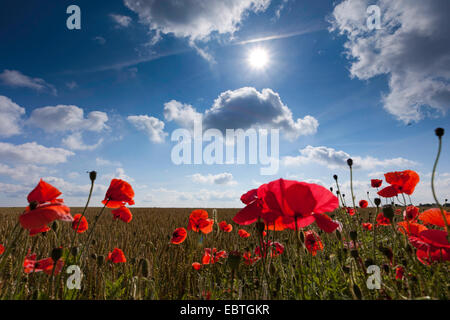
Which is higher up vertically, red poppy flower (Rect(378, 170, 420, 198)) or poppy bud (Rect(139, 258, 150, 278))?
red poppy flower (Rect(378, 170, 420, 198))

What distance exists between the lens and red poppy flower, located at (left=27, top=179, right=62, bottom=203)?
4.11 feet

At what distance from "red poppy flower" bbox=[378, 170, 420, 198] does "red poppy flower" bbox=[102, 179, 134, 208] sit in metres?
2.25

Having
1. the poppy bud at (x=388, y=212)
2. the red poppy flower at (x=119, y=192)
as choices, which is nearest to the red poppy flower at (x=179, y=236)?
the red poppy flower at (x=119, y=192)

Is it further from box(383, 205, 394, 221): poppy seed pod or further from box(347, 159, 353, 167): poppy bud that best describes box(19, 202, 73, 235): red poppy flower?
box(347, 159, 353, 167): poppy bud

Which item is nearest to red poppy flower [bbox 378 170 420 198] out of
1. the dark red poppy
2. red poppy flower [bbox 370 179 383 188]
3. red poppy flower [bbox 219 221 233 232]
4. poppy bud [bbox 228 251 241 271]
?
red poppy flower [bbox 370 179 383 188]

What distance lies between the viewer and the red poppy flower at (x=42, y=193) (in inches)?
49.3

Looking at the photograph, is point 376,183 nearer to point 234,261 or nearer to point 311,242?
point 311,242

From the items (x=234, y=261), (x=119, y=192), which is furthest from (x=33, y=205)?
(x=234, y=261)

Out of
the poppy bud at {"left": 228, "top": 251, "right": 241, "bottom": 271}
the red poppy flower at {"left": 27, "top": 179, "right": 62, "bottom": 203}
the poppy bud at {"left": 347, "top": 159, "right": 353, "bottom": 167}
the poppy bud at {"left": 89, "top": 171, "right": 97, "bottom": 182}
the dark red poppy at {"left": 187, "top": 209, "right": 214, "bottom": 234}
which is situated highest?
the poppy bud at {"left": 347, "top": 159, "right": 353, "bottom": 167}

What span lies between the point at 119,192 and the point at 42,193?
509mm

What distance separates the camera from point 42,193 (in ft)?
4.14
